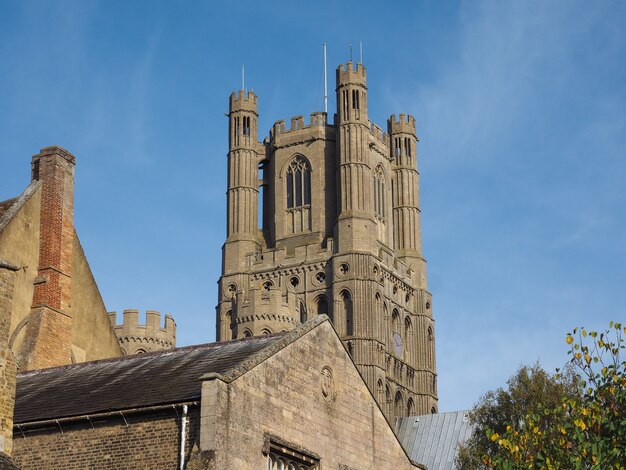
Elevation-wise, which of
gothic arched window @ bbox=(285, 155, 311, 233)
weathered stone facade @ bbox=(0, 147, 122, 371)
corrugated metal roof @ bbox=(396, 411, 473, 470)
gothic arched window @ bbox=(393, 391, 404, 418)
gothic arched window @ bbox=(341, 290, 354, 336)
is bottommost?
weathered stone facade @ bbox=(0, 147, 122, 371)

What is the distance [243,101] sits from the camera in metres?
111

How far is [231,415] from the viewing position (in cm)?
2356

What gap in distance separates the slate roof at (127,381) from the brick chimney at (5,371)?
10.5ft

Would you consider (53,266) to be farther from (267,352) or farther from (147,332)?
(147,332)

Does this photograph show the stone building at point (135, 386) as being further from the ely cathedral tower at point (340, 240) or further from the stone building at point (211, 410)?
the ely cathedral tower at point (340, 240)

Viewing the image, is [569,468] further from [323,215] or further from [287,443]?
[323,215]

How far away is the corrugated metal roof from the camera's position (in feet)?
244

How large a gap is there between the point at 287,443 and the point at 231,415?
224 centimetres

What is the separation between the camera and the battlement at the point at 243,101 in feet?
361

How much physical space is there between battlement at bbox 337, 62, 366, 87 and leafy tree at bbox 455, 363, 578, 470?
5648 cm

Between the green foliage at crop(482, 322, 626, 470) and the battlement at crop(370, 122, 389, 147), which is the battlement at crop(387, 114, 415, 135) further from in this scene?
the green foliage at crop(482, 322, 626, 470)

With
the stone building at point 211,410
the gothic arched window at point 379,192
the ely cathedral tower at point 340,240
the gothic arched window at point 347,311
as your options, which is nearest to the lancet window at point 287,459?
the stone building at point 211,410

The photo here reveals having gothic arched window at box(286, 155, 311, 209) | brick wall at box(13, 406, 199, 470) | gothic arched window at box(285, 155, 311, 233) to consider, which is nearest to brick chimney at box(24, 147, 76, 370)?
brick wall at box(13, 406, 199, 470)

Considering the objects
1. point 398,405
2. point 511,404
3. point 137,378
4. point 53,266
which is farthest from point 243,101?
point 137,378
